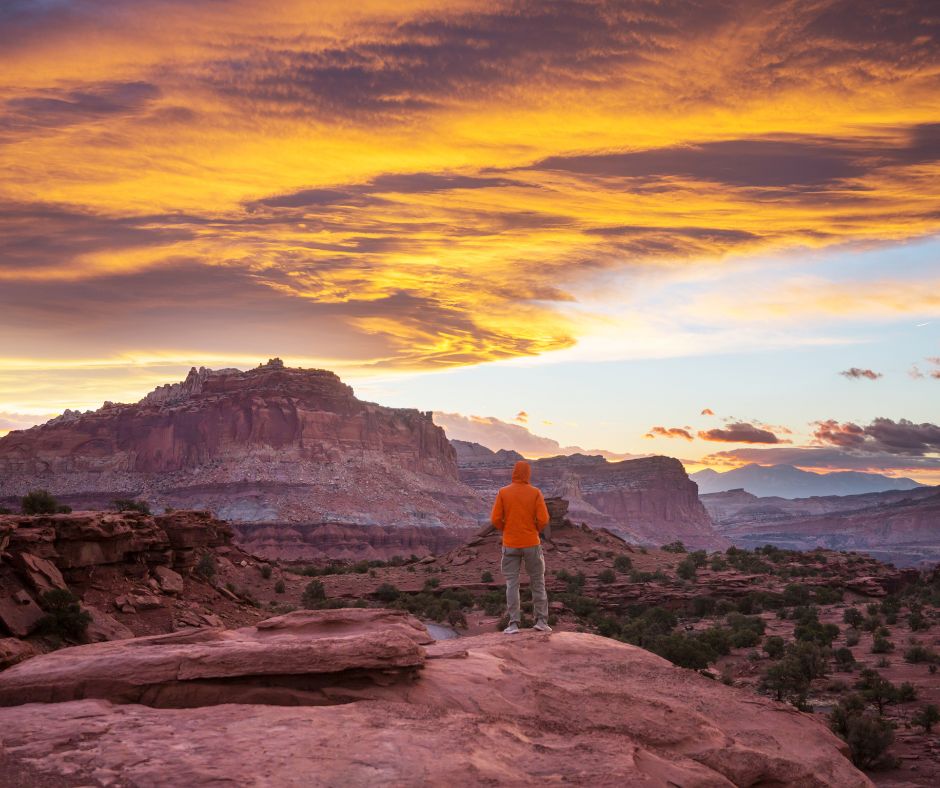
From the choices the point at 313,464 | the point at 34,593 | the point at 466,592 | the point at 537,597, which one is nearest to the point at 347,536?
the point at 313,464

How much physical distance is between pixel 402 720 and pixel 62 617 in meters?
17.5

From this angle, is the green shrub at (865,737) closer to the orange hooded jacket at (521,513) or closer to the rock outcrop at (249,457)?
the orange hooded jacket at (521,513)

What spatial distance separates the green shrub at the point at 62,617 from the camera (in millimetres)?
22188

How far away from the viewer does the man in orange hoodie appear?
43.7 ft

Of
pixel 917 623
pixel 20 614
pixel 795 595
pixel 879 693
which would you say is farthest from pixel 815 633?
pixel 20 614

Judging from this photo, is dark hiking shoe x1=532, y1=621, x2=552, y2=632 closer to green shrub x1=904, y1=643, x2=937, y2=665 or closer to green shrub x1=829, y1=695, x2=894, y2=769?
green shrub x1=829, y1=695, x2=894, y2=769

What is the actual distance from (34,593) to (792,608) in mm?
32589

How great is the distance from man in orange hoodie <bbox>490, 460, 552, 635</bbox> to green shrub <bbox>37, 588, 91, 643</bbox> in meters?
13.6

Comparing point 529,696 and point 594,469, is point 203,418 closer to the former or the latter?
point 594,469

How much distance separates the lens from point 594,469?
182 meters

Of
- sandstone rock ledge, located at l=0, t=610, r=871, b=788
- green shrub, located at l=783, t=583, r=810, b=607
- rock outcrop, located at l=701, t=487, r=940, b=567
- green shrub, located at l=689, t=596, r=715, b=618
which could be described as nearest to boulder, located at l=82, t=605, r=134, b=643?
sandstone rock ledge, located at l=0, t=610, r=871, b=788

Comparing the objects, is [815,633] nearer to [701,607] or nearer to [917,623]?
[917,623]

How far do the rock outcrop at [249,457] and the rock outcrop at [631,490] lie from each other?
84.2 ft

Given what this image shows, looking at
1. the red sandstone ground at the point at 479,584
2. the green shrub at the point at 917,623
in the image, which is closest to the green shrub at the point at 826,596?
the red sandstone ground at the point at 479,584
